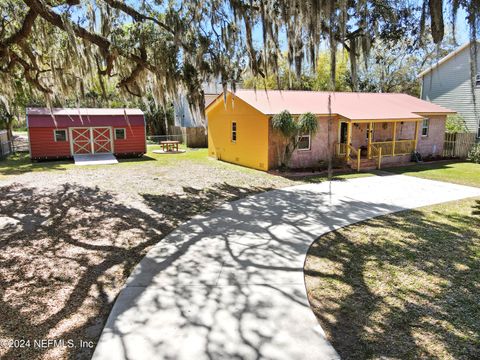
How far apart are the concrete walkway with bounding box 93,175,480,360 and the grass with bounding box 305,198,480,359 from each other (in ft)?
1.07

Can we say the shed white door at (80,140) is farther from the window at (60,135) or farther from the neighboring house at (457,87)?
the neighboring house at (457,87)

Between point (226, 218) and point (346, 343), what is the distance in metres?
4.76

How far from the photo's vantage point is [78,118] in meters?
18.6

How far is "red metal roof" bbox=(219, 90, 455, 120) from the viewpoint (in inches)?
591

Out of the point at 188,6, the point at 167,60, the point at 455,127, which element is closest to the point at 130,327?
the point at 167,60

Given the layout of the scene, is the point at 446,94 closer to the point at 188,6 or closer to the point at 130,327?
the point at 188,6

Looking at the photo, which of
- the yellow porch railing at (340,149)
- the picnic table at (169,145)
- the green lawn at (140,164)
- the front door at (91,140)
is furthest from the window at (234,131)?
the front door at (91,140)

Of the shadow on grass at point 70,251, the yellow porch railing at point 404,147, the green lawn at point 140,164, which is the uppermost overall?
the yellow porch railing at point 404,147

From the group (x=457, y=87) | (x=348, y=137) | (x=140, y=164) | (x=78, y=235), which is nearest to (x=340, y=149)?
(x=348, y=137)

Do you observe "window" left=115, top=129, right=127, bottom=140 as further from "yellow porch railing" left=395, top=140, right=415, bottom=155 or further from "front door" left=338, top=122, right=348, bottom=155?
"yellow porch railing" left=395, top=140, right=415, bottom=155

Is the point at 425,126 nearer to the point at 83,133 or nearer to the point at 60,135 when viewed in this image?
the point at 83,133

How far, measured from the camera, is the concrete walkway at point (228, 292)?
3512mm

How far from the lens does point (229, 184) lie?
12.1m

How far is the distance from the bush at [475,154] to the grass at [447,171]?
40 centimetres
